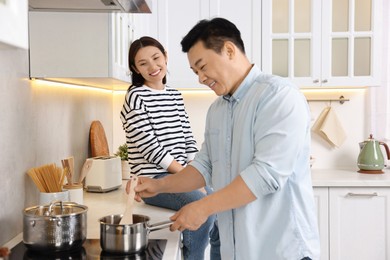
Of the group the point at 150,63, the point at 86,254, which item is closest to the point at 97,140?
the point at 150,63

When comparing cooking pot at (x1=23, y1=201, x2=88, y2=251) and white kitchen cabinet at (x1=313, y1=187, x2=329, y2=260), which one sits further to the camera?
white kitchen cabinet at (x1=313, y1=187, x2=329, y2=260)

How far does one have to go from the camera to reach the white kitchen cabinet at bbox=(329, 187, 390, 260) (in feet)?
10.4

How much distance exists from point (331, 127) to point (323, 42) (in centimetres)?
67

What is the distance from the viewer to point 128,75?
259 centimetres

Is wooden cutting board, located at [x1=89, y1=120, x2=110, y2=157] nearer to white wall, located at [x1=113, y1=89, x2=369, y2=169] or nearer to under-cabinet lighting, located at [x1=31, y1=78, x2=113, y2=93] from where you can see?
under-cabinet lighting, located at [x1=31, y1=78, x2=113, y2=93]

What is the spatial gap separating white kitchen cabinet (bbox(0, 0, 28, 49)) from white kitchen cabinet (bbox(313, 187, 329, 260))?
253cm

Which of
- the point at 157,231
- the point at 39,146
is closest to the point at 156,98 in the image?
the point at 39,146

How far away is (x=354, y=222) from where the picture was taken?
10.5 ft

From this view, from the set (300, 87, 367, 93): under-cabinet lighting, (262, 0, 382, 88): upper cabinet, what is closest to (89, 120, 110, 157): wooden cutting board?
(262, 0, 382, 88): upper cabinet

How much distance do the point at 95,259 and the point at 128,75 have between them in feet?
4.31

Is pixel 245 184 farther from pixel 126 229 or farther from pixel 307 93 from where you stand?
pixel 307 93

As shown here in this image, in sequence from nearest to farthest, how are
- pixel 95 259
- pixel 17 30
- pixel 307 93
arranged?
pixel 17 30 → pixel 95 259 → pixel 307 93

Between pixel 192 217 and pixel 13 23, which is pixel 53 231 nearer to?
pixel 192 217

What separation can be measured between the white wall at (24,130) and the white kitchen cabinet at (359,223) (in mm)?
1691
